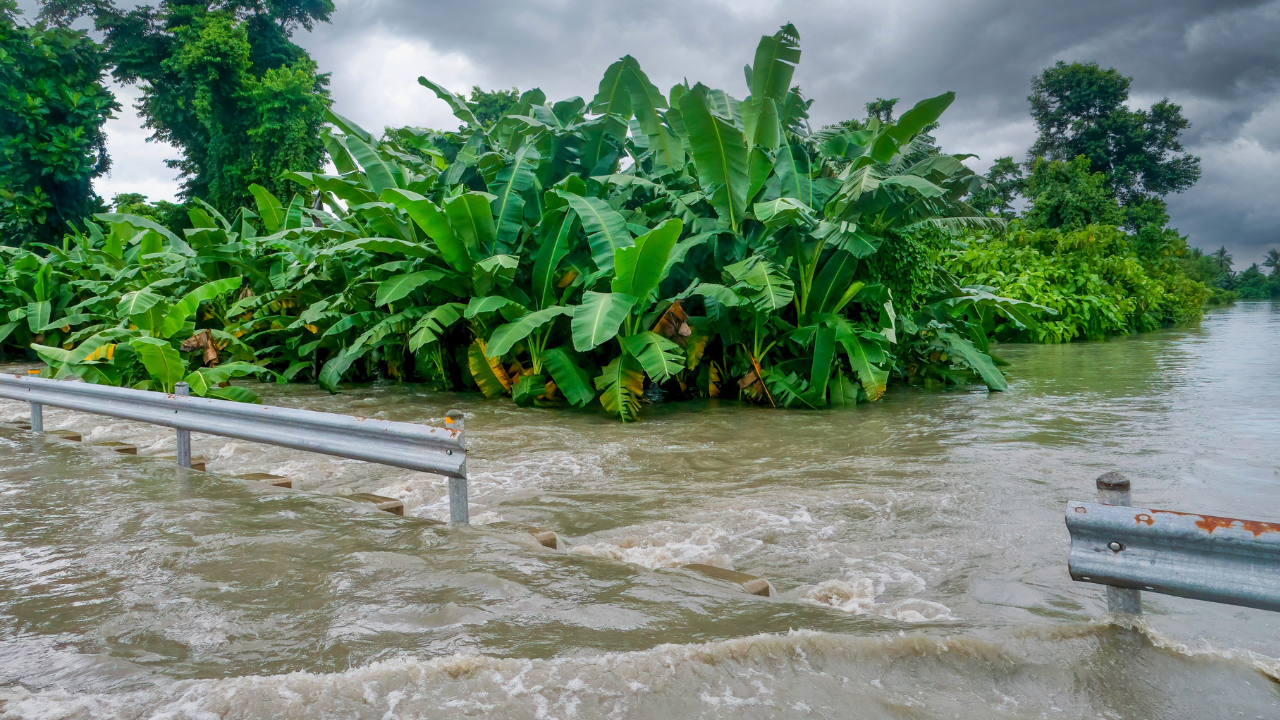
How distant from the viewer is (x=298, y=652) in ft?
7.69

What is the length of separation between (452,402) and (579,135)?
3.70 meters

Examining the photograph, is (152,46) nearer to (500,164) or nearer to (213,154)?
(213,154)

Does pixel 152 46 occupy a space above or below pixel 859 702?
above

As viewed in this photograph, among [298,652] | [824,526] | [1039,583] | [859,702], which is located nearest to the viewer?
[859,702]

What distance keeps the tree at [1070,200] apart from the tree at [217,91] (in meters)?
29.8

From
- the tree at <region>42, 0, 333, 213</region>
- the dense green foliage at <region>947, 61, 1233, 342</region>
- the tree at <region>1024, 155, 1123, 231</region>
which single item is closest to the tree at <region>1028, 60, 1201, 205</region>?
the dense green foliage at <region>947, 61, 1233, 342</region>

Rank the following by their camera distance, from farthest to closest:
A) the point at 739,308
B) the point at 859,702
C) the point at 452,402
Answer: the point at 452,402
the point at 739,308
the point at 859,702

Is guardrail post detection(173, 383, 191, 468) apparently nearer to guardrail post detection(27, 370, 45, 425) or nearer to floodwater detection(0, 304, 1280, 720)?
floodwater detection(0, 304, 1280, 720)

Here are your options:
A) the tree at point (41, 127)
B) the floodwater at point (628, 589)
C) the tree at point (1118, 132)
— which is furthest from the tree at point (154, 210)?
the tree at point (1118, 132)

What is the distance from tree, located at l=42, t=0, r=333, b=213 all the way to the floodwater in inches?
1136

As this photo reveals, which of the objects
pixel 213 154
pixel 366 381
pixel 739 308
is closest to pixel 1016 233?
pixel 739 308

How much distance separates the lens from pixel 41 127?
2431 cm

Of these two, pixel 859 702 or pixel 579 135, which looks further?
pixel 579 135

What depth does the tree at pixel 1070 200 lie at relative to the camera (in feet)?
99.2
